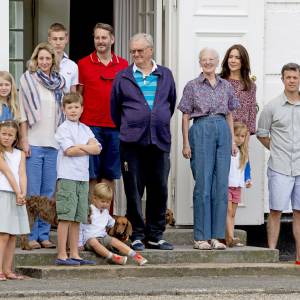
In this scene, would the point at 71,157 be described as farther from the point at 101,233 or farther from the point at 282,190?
the point at 282,190

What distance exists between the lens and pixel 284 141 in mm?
13094

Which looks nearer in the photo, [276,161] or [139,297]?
[139,297]

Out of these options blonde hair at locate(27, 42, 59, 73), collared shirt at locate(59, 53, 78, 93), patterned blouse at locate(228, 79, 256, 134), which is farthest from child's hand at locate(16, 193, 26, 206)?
patterned blouse at locate(228, 79, 256, 134)

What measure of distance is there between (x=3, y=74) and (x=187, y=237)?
2582mm

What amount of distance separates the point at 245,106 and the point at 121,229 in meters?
1.80

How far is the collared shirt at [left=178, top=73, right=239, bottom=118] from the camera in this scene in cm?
1277

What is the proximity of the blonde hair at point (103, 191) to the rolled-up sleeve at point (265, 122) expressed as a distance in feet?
5.69

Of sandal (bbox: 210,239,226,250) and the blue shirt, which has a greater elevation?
the blue shirt

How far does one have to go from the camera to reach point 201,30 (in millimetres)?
13641

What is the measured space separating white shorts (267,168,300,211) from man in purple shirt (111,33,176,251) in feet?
3.54

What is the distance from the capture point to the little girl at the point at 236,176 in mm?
13141

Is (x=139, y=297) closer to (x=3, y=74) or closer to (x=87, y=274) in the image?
(x=87, y=274)

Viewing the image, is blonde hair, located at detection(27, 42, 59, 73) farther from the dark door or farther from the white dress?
the dark door

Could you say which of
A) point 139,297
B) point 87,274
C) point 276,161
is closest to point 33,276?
point 87,274
